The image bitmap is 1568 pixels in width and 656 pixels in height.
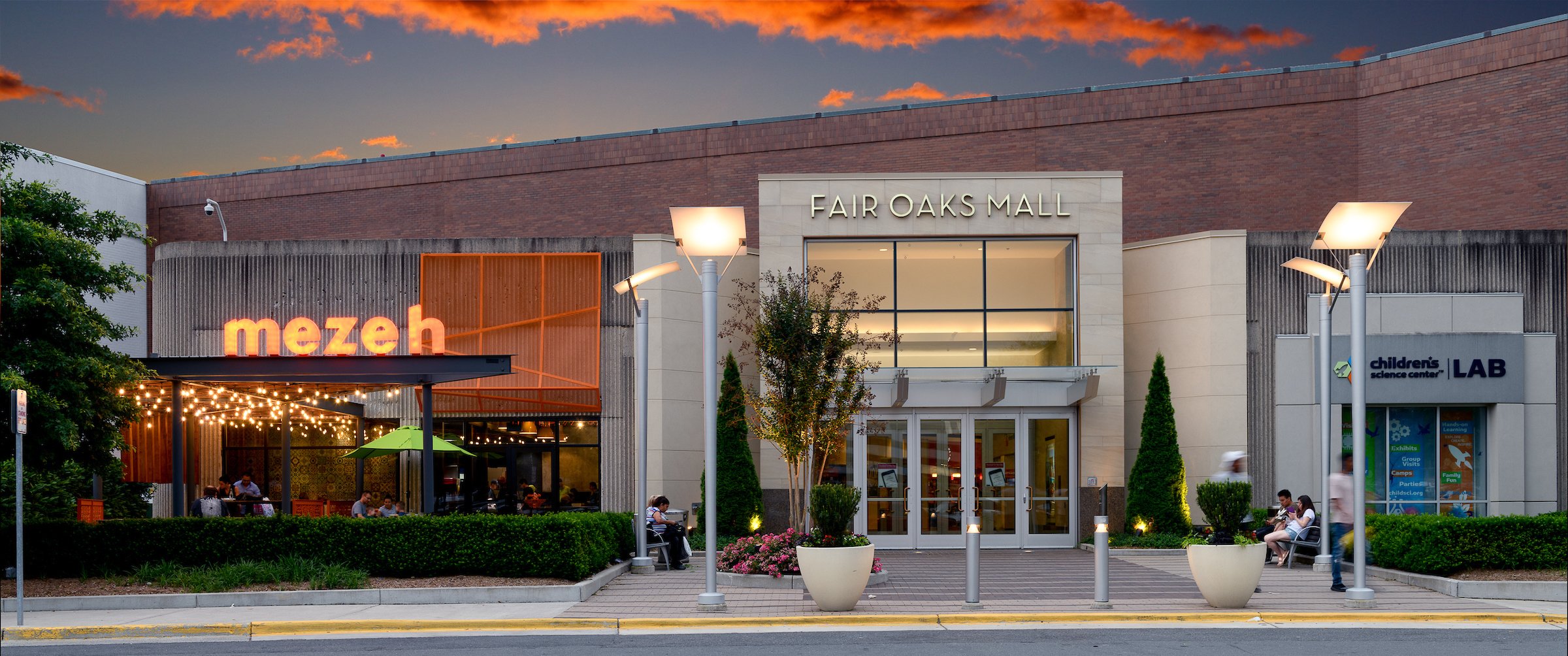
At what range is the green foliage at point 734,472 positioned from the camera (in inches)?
893

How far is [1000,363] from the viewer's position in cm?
2333

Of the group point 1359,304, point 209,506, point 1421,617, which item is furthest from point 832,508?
point 209,506

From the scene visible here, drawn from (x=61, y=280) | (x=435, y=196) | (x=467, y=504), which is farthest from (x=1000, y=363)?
(x=435, y=196)

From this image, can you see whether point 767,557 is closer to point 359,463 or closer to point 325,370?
point 325,370

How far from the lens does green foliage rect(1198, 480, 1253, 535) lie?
65.9ft

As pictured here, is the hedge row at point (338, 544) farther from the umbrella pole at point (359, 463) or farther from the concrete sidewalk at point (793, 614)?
the umbrella pole at point (359, 463)

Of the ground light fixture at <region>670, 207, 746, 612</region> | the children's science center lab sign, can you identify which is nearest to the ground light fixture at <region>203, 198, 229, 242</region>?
the children's science center lab sign

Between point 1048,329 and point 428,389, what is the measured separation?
1148 centimetres

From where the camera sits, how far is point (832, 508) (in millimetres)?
15344

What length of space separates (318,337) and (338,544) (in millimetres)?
10999

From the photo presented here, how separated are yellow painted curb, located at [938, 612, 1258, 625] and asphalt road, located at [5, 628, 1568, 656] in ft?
1.51

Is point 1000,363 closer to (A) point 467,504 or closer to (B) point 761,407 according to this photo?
(B) point 761,407

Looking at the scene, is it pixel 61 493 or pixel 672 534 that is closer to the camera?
pixel 672 534

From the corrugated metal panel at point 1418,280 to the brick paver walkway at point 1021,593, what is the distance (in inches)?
219
